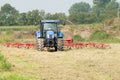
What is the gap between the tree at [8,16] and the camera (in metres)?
92.9

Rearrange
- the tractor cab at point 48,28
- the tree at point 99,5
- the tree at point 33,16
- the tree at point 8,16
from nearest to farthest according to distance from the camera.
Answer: the tractor cab at point 48,28 < the tree at point 33,16 < the tree at point 8,16 < the tree at point 99,5

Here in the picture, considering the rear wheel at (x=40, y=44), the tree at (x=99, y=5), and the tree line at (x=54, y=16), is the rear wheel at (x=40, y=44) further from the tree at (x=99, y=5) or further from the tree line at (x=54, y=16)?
the tree at (x=99, y=5)

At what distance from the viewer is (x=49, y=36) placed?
1097 inches

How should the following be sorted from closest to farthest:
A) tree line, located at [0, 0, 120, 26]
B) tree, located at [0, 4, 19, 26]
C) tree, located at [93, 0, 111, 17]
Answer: tree line, located at [0, 0, 120, 26] < tree, located at [0, 4, 19, 26] < tree, located at [93, 0, 111, 17]

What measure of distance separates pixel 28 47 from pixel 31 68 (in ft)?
46.7

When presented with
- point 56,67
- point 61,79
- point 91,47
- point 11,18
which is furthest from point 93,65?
point 11,18

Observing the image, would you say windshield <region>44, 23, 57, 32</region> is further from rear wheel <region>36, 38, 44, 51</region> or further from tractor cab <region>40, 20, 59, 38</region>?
rear wheel <region>36, 38, 44, 51</region>

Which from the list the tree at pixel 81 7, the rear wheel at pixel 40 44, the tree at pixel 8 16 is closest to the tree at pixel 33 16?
the tree at pixel 8 16

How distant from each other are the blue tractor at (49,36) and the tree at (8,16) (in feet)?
206

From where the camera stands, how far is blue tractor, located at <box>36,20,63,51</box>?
90.7 ft

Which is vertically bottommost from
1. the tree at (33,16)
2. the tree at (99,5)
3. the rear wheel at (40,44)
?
the rear wheel at (40,44)

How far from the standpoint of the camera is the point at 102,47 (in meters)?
29.2

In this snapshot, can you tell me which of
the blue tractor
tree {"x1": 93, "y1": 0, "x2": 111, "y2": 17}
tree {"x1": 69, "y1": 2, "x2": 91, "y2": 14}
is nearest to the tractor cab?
the blue tractor

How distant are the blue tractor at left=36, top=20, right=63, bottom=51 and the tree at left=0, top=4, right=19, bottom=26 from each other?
62661mm
